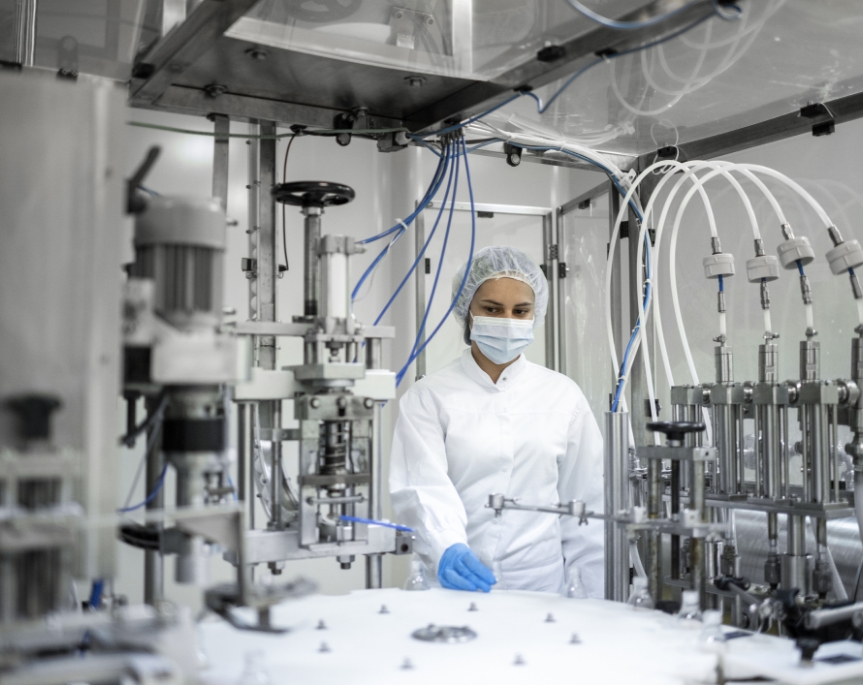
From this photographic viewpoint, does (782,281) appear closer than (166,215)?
No

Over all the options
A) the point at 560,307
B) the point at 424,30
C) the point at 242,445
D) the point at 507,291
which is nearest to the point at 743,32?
the point at 424,30

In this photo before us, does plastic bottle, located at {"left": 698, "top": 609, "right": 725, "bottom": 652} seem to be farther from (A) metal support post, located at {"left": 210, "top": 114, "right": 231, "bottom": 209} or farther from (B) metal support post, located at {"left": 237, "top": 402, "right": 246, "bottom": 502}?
(A) metal support post, located at {"left": 210, "top": 114, "right": 231, "bottom": 209}

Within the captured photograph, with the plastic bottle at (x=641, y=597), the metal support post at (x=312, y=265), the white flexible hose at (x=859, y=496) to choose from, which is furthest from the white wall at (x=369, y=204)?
the white flexible hose at (x=859, y=496)

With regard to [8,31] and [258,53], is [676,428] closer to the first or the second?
[258,53]

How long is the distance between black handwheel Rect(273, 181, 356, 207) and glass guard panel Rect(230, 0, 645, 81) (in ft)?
0.99

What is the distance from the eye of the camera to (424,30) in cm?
157

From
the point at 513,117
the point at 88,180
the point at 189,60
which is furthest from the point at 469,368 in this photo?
the point at 88,180

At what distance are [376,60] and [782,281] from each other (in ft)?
4.31

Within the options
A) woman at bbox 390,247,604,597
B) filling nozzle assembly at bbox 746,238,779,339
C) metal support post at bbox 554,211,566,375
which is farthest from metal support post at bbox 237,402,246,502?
metal support post at bbox 554,211,566,375

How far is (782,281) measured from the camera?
2225mm

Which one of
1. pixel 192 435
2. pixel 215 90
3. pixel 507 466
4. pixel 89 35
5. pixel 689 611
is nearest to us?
pixel 192 435

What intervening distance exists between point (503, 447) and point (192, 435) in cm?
127

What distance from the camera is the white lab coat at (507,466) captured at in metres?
2.04

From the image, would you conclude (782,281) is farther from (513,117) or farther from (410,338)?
(410,338)
